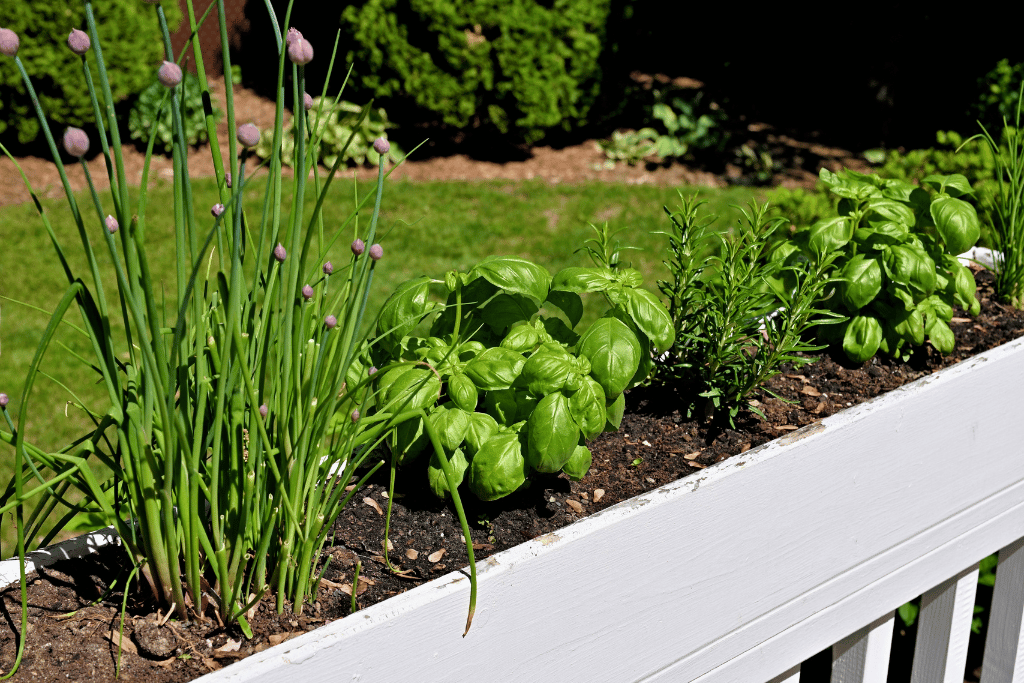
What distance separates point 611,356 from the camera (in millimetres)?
1447

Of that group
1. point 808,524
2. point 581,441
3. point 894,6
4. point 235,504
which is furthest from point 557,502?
point 894,6

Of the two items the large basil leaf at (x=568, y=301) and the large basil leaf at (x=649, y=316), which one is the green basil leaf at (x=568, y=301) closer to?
the large basil leaf at (x=568, y=301)

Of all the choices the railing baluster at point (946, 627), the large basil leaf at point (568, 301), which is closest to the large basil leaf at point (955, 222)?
the railing baluster at point (946, 627)

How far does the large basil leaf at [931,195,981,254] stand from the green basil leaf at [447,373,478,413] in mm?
1244

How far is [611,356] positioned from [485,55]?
18.1 feet

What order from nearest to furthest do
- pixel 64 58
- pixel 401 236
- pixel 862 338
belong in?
pixel 862 338 < pixel 401 236 < pixel 64 58

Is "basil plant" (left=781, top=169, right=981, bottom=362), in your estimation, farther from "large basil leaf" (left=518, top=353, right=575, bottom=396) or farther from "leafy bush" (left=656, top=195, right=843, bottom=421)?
"large basil leaf" (left=518, top=353, right=575, bottom=396)

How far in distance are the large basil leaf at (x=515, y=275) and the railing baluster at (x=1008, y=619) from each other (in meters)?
1.53

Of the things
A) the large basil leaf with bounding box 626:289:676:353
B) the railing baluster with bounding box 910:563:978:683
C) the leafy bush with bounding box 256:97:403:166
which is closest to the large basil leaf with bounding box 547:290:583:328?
the large basil leaf with bounding box 626:289:676:353

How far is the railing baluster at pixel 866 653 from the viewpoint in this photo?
6.16ft

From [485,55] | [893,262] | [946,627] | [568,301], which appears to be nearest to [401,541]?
[568,301]

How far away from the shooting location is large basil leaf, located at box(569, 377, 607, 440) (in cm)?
138

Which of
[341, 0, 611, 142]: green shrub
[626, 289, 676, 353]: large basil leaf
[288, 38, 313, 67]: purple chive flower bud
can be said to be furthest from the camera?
[341, 0, 611, 142]: green shrub

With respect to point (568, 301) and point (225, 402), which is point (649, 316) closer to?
point (568, 301)
